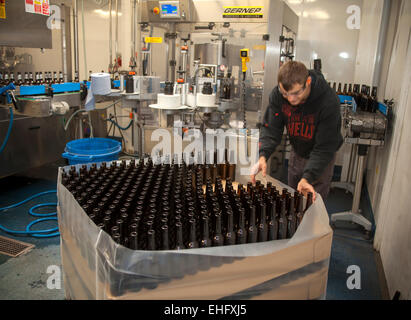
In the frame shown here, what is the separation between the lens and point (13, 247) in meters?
2.67

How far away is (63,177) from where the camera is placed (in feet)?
5.26

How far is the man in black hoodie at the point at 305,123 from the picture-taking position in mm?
1806

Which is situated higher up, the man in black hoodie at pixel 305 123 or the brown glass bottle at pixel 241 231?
the man in black hoodie at pixel 305 123

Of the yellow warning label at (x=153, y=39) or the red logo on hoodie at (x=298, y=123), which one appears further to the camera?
the yellow warning label at (x=153, y=39)

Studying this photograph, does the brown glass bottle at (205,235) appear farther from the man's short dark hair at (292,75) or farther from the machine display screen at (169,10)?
the machine display screen at (169,10)

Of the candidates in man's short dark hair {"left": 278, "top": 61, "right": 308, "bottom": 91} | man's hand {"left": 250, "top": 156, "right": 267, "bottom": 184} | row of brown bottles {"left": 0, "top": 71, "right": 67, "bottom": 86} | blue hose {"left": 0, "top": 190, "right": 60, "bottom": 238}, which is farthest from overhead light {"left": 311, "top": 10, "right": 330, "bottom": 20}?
blue hose {"left": 0, "top": 190, "right": 60, "bottom": 238}

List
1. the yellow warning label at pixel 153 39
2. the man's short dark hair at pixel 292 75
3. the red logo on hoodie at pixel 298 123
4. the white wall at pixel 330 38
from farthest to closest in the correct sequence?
the white wall at pixel 330 38, the yellow warning label at pixel 153 39, the red logo on hoodie at pixel 298 123, the man's short dark hair at pixel 292 75

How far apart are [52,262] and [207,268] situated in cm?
191

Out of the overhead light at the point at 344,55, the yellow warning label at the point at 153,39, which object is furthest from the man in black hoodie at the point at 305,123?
the overhead light at the point at 344,55

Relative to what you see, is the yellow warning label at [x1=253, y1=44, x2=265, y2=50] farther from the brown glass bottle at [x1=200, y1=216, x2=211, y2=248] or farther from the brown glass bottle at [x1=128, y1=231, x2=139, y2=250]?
the brown glass bottle at [x1=128, y1=231, x2=139, y2=250]

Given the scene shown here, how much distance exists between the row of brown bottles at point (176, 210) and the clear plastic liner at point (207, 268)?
82 mm

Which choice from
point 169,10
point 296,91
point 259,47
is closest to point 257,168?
point 296,91
